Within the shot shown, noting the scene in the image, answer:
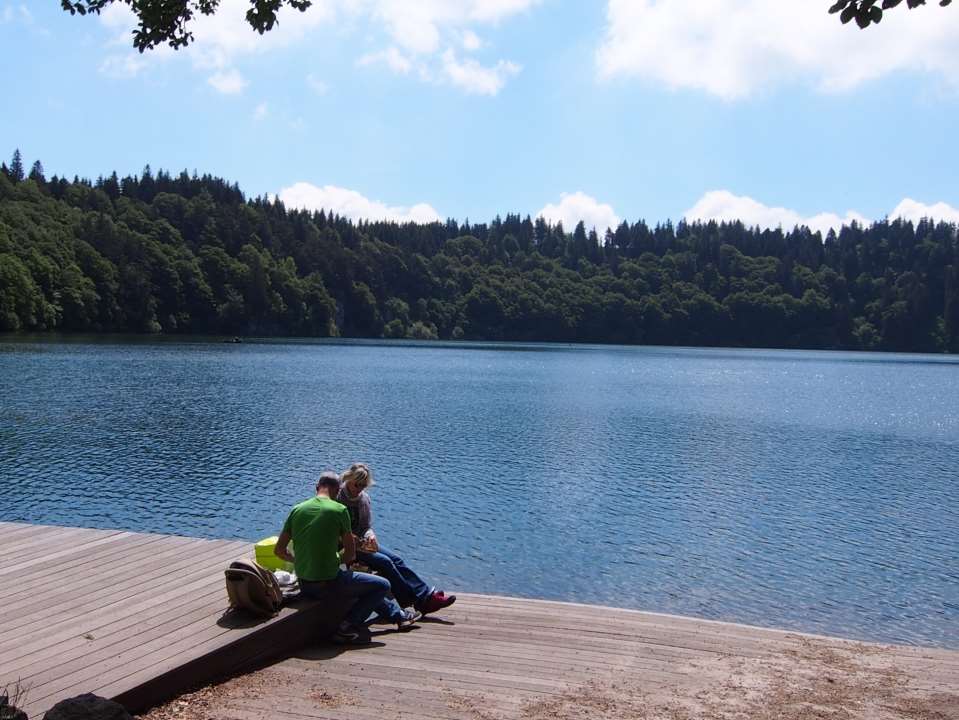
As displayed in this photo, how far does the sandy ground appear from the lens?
7008mm

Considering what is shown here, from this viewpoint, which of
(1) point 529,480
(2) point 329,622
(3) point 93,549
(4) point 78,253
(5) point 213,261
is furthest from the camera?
(5) point 213,261

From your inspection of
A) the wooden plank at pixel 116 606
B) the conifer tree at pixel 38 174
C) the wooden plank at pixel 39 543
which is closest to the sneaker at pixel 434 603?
the wooden plank at pixel 116 606

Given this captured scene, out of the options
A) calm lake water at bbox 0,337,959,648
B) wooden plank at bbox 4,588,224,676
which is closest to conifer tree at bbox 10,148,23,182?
calm lake water at bbox 0,337,959,648

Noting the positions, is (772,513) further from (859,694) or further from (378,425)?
(378,425)

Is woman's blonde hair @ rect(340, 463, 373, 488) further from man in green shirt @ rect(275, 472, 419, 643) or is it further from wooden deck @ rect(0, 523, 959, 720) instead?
wooden deck @ rect(0, 523, 959, 720)

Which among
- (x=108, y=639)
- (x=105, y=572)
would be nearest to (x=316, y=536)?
(x=108, y=639)

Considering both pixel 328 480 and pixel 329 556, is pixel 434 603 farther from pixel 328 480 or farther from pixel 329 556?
pixel 328 480

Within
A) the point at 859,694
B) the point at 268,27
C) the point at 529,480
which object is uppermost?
the point at 268,27

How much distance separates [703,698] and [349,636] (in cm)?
387

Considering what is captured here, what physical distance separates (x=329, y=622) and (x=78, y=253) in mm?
142720

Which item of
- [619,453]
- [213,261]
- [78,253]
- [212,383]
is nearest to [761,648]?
[619,453]

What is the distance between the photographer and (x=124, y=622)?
25.9 ft

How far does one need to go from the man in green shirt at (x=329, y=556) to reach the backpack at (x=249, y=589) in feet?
2.32

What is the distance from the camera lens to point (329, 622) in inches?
362
